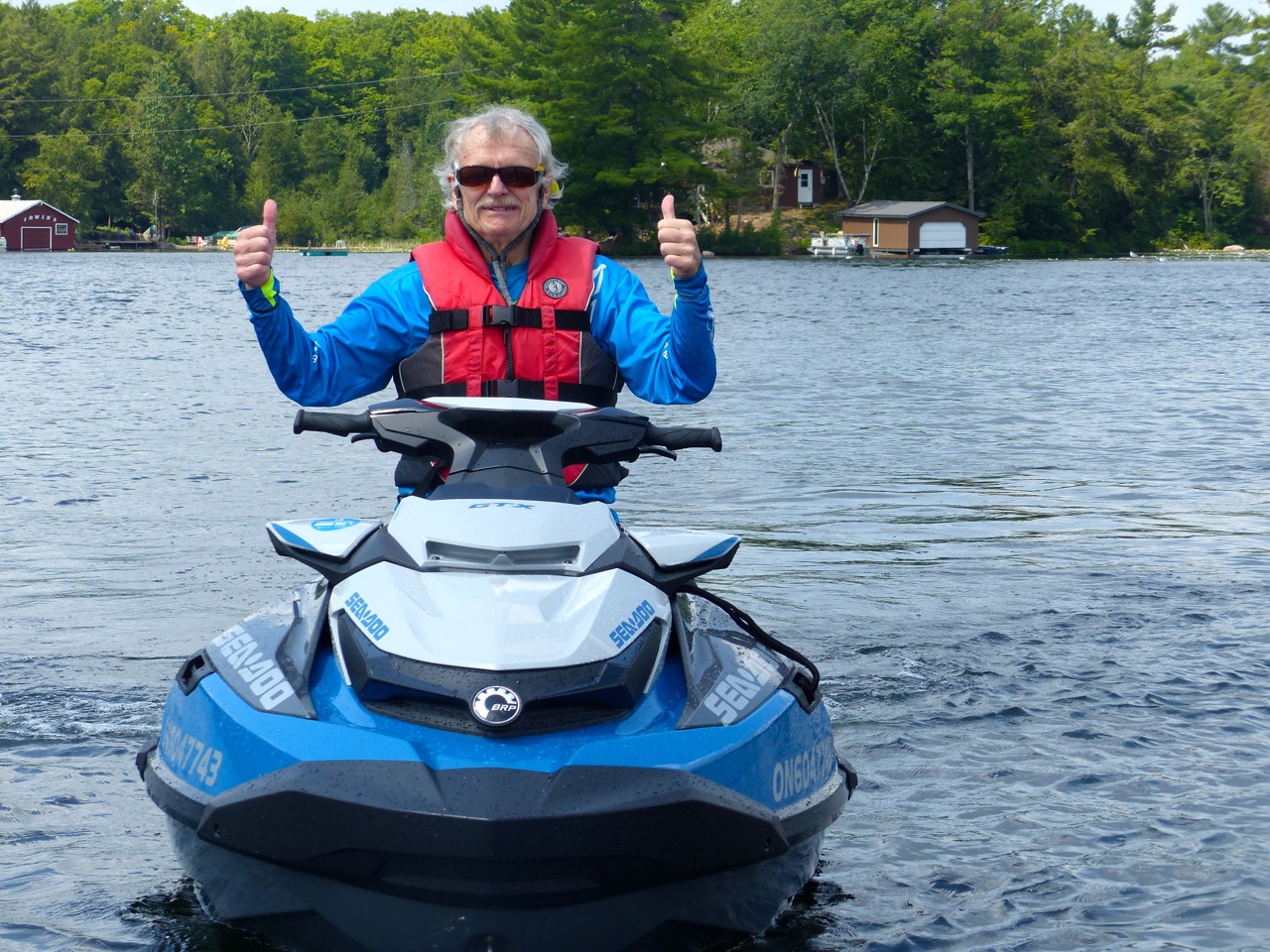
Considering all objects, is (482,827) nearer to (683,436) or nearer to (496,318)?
(683,436)

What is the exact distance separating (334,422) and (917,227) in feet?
252

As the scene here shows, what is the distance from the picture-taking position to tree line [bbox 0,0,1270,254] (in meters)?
76.3

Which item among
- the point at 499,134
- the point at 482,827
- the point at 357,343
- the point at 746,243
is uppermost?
the point at 746,243

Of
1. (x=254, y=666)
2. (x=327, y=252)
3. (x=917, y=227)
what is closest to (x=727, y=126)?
(x=917, y=227)

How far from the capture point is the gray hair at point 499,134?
154 inches

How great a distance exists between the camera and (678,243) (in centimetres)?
356

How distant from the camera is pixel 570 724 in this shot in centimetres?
277

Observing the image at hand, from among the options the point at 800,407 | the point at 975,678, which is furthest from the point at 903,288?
the point at 975,678

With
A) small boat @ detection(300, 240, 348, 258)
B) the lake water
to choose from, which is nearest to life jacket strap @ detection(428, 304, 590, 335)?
the lake water

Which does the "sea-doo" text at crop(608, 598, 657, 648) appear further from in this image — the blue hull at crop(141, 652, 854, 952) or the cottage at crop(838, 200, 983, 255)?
the cottage at crop(838, 200, 983, 255)

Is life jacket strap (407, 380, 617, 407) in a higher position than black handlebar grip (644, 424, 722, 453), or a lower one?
higher

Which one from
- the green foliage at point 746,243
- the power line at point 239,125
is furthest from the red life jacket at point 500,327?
the power line at point 239,125

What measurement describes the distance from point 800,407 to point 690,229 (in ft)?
41.4

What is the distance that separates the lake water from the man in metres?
1.40
